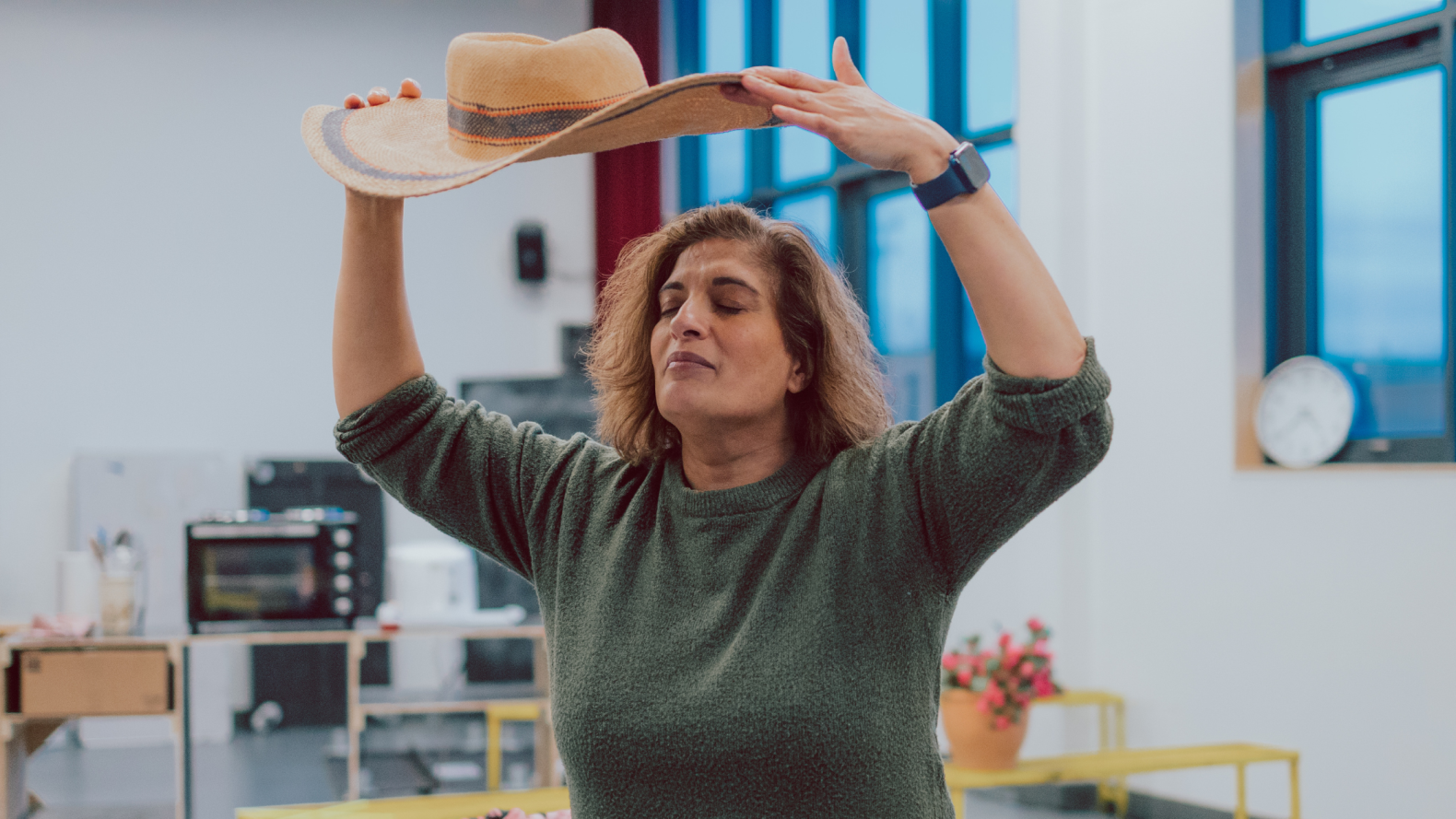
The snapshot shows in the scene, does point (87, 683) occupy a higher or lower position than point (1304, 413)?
lower

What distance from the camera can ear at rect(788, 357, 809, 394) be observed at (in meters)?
1.27

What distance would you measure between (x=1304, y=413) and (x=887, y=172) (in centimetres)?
284

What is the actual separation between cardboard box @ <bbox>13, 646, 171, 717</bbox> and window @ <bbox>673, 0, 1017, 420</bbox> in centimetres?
308

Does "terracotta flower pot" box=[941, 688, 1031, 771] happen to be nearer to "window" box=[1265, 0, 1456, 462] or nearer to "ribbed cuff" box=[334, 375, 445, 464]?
"window" box=[1265, 0, 1456, 462]

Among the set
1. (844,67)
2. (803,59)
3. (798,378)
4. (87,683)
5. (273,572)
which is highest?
(803,59)

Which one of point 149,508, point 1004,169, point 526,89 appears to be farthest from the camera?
point 149,508

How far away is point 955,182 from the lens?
3.28 feet

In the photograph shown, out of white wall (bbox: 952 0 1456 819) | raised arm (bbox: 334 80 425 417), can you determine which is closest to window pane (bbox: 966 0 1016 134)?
white wall (bbox: 952 0 1456 819)

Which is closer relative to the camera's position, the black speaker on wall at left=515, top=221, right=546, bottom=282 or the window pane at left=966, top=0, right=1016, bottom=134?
the window pane at left=966, top=0, right=1016, bottom=134

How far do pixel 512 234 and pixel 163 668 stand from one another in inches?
166

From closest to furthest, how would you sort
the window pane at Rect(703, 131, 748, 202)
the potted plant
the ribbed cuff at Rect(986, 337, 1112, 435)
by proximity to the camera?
the ribbed cuff at Rect(986, 337, 1112, 435)
the potted plant
the window pane at Rect(703, 131, 748, 202)

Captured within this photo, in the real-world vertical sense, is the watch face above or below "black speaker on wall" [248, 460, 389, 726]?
above

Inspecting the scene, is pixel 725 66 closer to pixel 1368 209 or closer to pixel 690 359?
pixel 1368 209

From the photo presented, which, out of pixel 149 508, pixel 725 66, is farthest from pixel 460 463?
pixel 725 66
